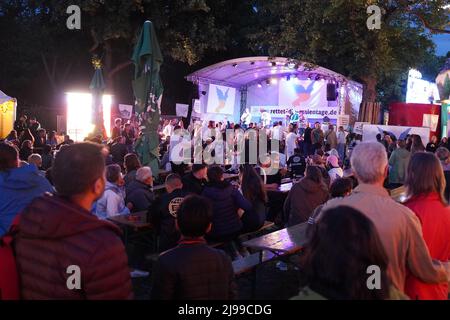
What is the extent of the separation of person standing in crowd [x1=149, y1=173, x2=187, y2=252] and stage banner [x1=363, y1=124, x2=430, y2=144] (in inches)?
498

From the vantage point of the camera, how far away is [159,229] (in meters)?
5.40

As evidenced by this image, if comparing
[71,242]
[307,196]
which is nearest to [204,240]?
[71,242]

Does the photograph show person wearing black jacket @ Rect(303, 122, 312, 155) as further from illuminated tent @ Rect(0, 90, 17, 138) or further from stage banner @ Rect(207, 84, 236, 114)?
illuminated tent @ Rect(0, 90, 17, 138)

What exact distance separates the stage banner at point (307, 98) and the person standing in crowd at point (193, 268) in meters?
20.8

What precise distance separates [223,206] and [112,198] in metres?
1.42

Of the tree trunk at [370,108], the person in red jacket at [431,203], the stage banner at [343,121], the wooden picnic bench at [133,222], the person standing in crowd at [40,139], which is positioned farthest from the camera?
the stage banner at [343,121]

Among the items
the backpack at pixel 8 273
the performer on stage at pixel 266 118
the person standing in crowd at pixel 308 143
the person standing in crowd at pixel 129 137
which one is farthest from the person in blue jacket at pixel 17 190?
the performer on stage at pixel 266 118

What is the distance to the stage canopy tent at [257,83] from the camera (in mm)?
21688

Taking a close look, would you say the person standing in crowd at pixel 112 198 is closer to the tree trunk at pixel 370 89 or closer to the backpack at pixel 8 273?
the backpack at pixel 8 273

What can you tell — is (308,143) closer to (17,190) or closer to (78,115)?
(78,115)

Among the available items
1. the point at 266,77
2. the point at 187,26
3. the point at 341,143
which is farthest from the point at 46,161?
the point at 266,77

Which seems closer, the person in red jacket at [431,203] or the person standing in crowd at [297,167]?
the person in red jacket at [431,203]

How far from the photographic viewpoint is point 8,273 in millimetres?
2082

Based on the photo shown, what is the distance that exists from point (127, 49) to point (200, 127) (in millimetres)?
9166
